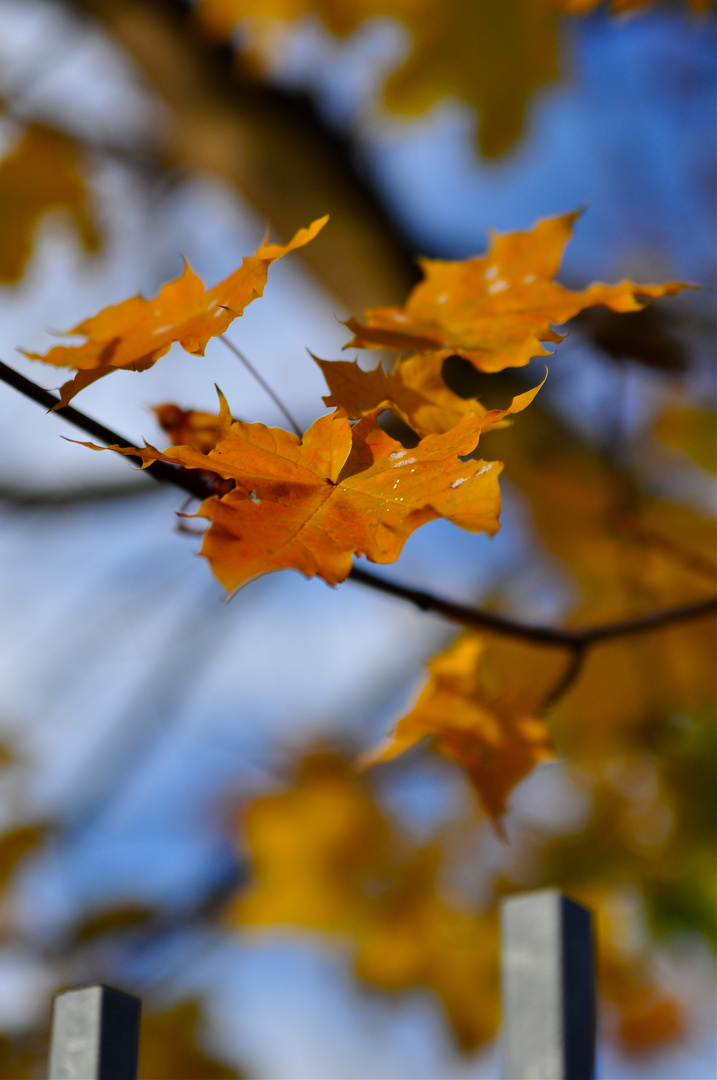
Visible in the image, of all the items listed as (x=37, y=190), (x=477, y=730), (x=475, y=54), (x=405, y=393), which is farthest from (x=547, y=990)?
(x=37, y=190)

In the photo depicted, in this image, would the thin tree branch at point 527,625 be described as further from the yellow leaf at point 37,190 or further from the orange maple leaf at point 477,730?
the yellow leaf at point 37,190

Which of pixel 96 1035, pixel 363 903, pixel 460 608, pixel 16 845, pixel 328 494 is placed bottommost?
pixel 363 903

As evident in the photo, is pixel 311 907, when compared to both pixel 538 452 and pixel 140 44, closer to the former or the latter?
pixel 538 452

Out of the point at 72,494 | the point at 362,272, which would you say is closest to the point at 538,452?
the point at 362,272

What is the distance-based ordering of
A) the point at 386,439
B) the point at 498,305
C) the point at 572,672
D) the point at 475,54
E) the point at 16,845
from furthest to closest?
1. the point at 16,845
2. the point at 475,54
3. the point at 572,672
4. the point at 498,305
5. the point at 386,439

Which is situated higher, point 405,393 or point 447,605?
point 405,393

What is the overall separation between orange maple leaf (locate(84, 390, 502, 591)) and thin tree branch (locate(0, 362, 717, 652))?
2.7 inches

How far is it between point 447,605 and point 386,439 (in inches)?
8.2

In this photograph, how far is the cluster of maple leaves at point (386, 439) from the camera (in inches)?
15.2

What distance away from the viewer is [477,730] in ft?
2.07

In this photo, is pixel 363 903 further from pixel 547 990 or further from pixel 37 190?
pixel 37 190

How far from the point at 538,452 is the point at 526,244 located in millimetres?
962

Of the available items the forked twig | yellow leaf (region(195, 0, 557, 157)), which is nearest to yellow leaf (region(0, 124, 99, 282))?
yellow leaf (region(195, 0, 557, 157))

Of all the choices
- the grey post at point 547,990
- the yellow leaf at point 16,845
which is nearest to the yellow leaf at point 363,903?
the yellow leaf at point 16,845
